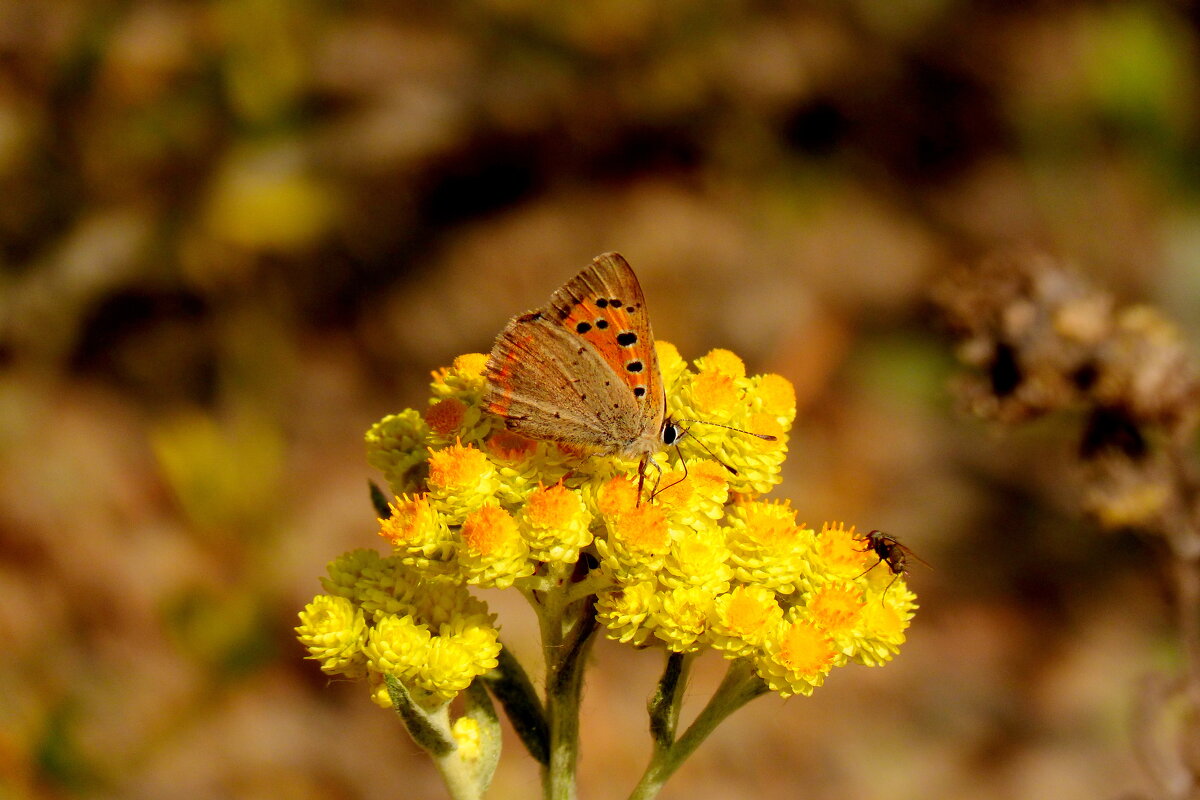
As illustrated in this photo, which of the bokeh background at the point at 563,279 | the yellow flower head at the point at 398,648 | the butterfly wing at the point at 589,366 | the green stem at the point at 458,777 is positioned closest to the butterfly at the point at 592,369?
the butterfly wing at the point at 589,366

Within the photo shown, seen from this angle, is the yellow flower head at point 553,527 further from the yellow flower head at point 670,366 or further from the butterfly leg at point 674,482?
the yellow flower head at point 670,366

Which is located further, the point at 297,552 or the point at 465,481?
the point at 297,552

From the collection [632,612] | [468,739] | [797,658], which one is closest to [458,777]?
[468,739]

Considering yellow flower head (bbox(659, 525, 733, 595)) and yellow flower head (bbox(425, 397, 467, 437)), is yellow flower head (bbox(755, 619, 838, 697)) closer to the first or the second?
yellow flower head (bbox(659, 525, 733, 595))

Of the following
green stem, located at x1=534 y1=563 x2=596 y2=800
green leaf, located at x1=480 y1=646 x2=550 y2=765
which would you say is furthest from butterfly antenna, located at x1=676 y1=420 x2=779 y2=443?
green leaf, located at x1=480 y1=646 x2=550 y2=765

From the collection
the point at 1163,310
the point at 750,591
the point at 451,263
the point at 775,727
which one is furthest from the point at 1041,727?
the point at 750,591

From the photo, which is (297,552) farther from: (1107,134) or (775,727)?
(1107,134)
